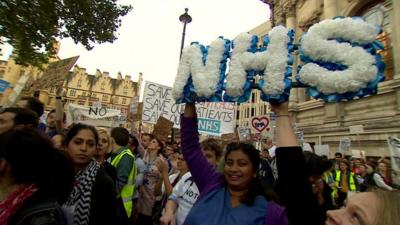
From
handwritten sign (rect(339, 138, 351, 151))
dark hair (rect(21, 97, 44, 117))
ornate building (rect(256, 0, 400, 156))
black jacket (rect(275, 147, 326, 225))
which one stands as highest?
ornate building (rect(256, 0, 400, 156))

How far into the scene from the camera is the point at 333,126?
14203 millimetres

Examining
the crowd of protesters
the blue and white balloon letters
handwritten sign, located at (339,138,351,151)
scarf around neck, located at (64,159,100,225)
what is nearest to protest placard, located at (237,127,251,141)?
handwritten sign, located at (339,138,351,151)

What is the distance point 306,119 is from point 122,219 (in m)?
15.7

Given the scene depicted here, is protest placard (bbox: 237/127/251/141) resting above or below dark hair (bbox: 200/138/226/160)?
above

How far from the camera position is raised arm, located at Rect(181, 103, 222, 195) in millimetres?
2303

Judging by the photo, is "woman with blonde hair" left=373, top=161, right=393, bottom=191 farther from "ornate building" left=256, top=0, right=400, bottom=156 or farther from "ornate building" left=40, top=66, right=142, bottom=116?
"ornate building" left=40, top=66, right=142, bottom=116

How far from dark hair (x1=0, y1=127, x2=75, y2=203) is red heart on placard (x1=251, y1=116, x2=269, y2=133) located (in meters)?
8.81

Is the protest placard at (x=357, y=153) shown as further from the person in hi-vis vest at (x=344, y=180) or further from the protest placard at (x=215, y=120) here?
the protest placard at (x=215, y=120)

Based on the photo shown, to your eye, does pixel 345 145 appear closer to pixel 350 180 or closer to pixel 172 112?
pixel 350 180

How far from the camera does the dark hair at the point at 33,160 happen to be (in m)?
1.62

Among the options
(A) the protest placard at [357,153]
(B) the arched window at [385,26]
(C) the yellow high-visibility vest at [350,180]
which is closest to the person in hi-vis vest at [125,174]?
(C) the yellow high-visibility vest at [350,180]

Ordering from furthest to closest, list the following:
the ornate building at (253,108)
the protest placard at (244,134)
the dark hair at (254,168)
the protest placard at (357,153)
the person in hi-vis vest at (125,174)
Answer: the ornate building at (253,108), the protest placard at (244,134), the protest placard at (357,153), the person in hi-vis vest at (125,174), the dark hair at (254,168)

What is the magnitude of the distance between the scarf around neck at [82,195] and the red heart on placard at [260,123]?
26.4 feet

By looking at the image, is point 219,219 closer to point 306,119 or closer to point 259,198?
point 259,198
